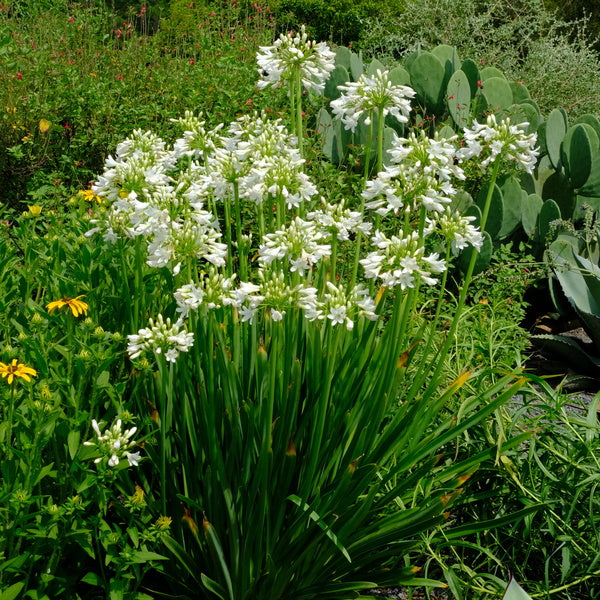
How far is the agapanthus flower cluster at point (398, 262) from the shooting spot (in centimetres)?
160

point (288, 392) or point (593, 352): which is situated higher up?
point (288, 392)

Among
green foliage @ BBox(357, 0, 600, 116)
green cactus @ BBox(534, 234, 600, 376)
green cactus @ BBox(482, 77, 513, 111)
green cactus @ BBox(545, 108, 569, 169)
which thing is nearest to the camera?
green cactus @ BBox(534, 234, 600, 376)

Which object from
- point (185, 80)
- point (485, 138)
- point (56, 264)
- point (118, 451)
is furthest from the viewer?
point (185, 80)

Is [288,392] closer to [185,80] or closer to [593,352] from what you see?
[593,352]

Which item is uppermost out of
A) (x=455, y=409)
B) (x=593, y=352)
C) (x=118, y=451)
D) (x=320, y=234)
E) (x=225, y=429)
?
(x=320, y=234)

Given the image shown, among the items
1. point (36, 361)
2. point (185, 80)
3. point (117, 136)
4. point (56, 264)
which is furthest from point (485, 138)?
point (185, 80)

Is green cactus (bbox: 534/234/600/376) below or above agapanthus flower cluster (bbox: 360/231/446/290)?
below

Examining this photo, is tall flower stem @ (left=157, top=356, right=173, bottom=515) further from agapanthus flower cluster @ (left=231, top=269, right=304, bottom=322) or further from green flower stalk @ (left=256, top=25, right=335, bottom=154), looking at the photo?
green flower stalk @ (left=256, top=25, right=335, bottom=154)

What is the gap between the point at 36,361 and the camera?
6.29ft

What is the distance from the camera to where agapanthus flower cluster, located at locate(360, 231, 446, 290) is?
160cm

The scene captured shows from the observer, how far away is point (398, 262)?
1624 mm

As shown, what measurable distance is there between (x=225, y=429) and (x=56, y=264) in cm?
103

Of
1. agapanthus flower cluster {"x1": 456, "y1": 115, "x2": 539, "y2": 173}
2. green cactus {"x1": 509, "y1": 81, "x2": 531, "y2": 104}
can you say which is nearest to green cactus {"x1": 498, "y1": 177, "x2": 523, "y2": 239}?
green cactus {"x1": 509, "y1": 81, "x2": 531, "y2": 104}

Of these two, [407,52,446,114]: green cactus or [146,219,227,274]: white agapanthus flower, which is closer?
[146,219,227,274]: white agapanthus flower
